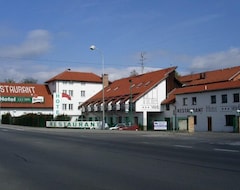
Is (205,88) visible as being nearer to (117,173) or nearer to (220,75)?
(220,75)

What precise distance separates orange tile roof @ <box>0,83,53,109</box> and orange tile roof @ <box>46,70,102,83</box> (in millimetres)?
3594

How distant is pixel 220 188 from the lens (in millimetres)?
9422

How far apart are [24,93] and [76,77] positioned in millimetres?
12232

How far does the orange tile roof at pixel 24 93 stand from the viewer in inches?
3590

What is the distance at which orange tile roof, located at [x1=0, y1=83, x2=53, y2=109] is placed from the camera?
299 ft

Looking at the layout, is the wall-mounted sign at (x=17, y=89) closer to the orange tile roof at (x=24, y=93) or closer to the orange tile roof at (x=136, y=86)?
the orange tile roof at (x=24, y=93)

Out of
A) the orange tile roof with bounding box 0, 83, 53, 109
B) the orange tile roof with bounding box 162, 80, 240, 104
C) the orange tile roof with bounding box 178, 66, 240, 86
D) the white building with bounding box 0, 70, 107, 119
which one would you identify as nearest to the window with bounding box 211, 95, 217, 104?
the orange tile roof with bounding box 162, 80, 240, 104

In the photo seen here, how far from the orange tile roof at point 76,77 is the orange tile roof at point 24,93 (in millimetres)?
3594

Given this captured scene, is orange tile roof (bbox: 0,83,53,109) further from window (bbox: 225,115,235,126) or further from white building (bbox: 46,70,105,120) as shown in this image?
window (bbox: 225,115,235,126)

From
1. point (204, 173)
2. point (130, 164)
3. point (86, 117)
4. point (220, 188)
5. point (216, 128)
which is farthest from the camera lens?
point (86, 117)

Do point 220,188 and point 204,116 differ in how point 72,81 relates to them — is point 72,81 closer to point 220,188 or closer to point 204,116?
point 204,116

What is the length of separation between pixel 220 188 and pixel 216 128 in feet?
149

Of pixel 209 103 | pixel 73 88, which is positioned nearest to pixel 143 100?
pixel 209 103

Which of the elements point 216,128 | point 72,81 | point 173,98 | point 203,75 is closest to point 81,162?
point 216,128
